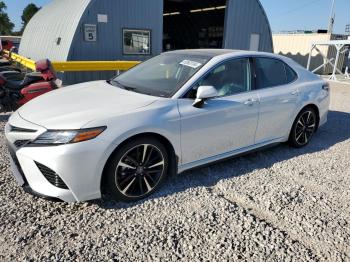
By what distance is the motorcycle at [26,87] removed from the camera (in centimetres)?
604

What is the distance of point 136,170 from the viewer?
3357mm

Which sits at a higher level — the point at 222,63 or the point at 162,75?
the point at 222,63

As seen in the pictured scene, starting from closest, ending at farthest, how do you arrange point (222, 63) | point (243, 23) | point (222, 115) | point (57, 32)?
point (222, 115)
point (222, 63)
point (57, 32)
point (243, 23)

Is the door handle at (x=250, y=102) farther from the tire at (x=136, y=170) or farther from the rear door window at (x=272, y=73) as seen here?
the tire at (x=136, y=170)

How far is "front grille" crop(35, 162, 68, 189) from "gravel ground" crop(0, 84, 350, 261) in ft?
1.29

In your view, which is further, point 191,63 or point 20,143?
point 191,63

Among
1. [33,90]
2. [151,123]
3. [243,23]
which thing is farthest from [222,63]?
[243,23]

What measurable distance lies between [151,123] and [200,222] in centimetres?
112

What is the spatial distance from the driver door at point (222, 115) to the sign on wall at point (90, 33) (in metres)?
8.60

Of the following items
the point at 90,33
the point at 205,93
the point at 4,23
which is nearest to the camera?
the point at 205,93

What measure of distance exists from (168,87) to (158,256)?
6.31 feet

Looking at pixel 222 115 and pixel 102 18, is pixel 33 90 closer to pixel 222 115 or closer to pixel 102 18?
pixel 222 115

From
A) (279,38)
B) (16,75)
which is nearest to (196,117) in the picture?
(16,75)

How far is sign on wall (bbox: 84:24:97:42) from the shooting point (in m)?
11.4
